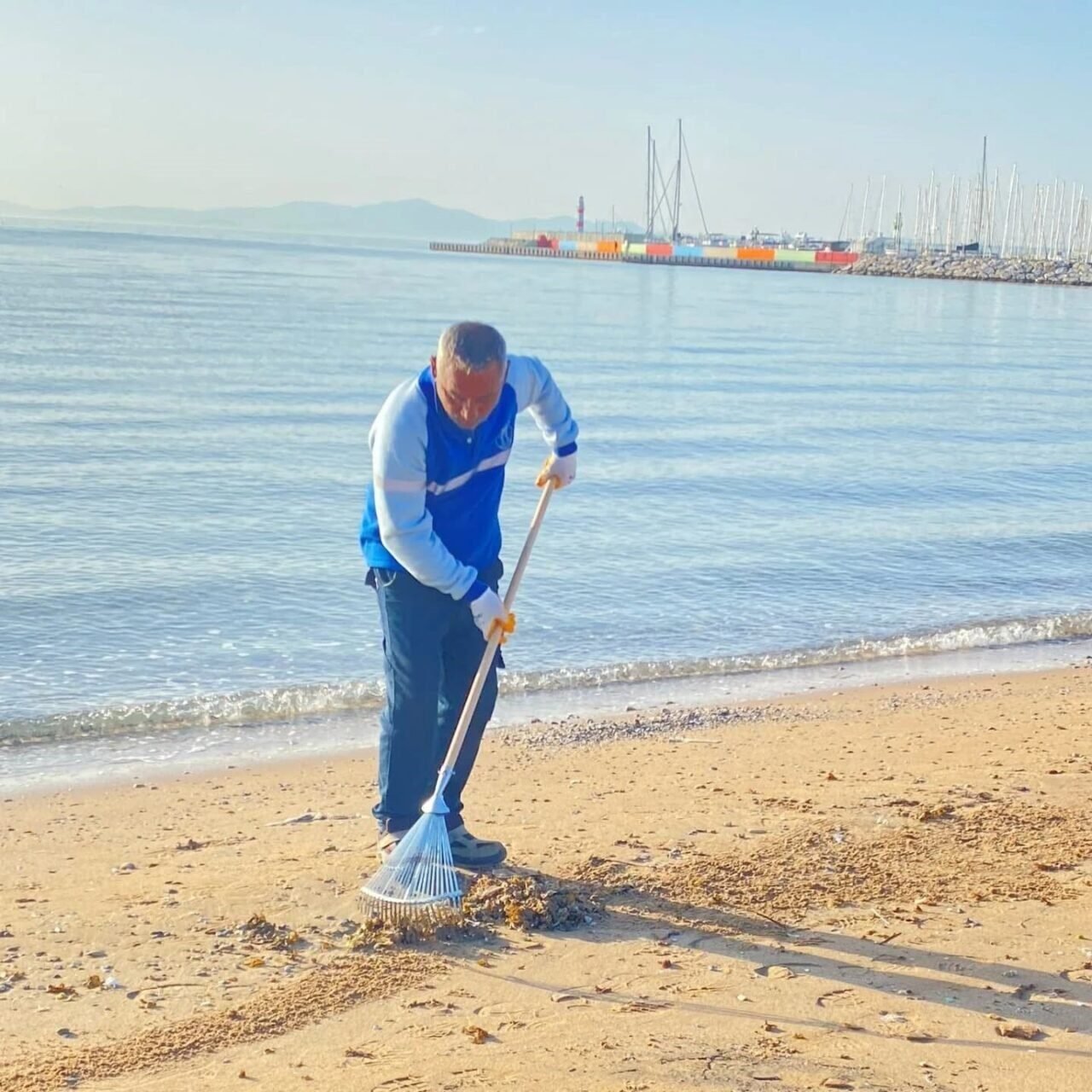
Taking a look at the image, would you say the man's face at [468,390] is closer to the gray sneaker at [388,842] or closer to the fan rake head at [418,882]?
the fan rake head at [418,882]

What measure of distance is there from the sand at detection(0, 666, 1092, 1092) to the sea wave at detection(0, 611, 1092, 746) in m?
1.09

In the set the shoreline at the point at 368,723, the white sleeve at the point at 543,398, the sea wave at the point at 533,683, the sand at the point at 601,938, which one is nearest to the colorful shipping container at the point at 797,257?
the sea wave at the point at 533,683

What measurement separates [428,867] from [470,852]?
1.24 feet

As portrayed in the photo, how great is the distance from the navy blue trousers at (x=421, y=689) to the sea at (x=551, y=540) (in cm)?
256

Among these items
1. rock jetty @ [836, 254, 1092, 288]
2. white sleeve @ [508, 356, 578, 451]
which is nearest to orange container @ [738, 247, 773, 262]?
rock jetty @ [836, 254, 1092, 288]

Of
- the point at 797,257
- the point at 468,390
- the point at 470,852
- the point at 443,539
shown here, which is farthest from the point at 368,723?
the point at 797,257

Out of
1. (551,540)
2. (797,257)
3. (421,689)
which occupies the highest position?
(797,257)

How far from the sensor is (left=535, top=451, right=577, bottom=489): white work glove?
494cm

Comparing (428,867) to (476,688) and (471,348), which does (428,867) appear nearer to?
(476,688)

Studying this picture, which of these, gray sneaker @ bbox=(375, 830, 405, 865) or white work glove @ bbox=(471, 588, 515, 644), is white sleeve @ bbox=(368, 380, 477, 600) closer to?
white work glove @ bbox=(471, 588, 515, 644)

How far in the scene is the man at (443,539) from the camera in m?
4.36

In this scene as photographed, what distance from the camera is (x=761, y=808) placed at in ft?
19.1

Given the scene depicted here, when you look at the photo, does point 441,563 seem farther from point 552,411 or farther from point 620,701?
point 620,701

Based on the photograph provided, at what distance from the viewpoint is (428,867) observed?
4.65m
